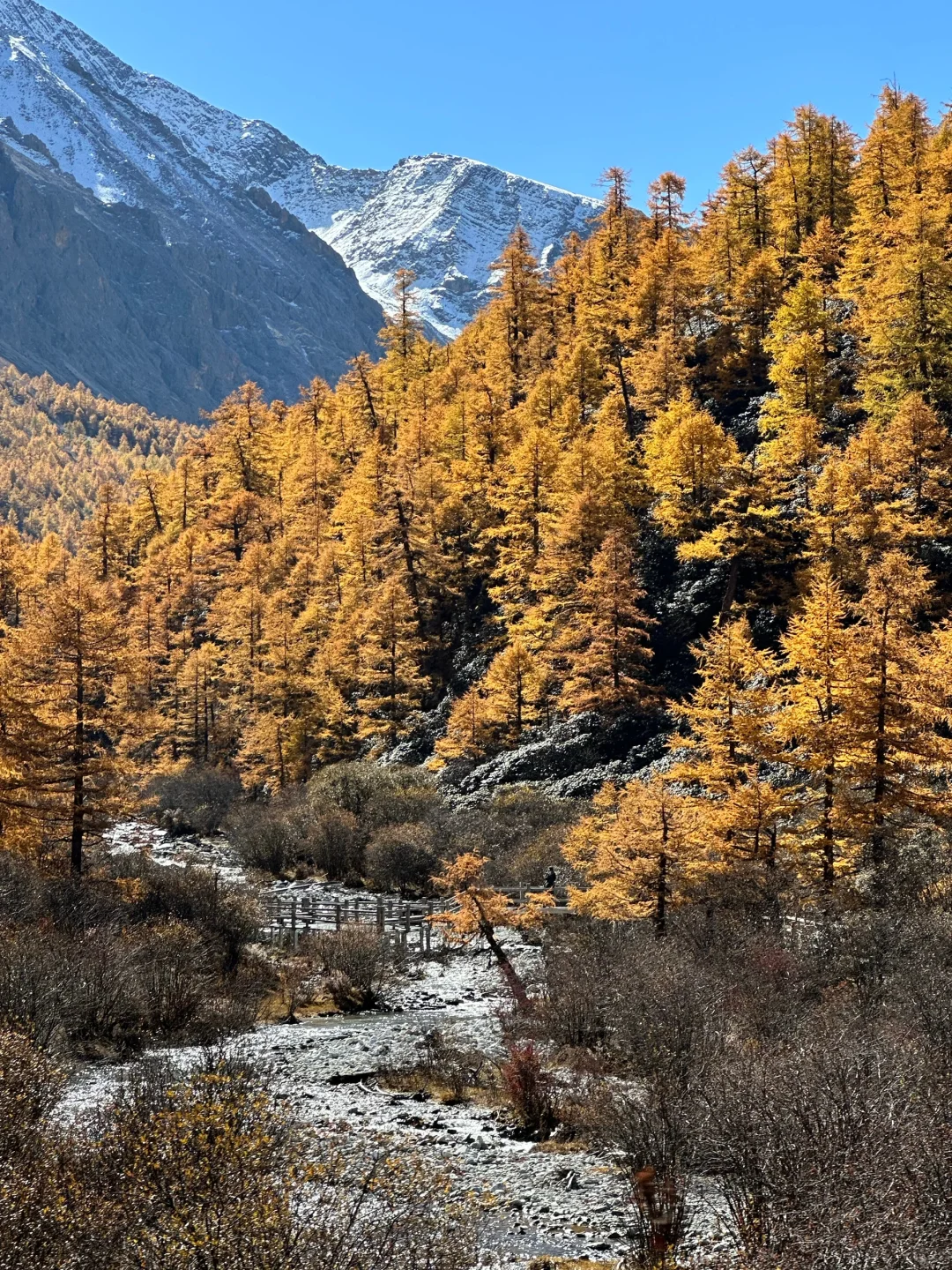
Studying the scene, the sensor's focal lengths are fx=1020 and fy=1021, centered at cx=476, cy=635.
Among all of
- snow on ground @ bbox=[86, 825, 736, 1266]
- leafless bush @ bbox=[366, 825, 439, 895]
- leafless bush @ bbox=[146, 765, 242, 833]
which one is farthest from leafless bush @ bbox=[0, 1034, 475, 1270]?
leafless bush @ bbox=[146, 765, 242, 833]

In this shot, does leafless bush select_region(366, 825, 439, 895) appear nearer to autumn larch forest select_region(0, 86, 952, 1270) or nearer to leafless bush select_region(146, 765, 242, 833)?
autumn larch forest select_region(0, 86, 952, 1270)

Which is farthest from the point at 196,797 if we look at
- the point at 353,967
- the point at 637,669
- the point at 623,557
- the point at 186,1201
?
the point at 186,1201

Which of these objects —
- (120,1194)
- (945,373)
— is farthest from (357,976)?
(945,373)

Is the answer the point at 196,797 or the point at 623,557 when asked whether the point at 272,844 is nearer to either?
the point at 196,797

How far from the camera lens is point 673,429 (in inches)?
1853

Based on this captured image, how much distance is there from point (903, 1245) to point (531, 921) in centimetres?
2127

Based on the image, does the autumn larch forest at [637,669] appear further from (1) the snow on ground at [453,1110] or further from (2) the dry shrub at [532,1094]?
(1) the snow on ground at [453,1110]

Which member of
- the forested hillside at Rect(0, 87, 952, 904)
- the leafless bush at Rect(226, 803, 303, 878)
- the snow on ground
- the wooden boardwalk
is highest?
the forested hillside at Rect(0, 87, 952, 904)

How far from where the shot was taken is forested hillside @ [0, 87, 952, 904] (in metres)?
23.5

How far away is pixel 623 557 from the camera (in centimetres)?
4475

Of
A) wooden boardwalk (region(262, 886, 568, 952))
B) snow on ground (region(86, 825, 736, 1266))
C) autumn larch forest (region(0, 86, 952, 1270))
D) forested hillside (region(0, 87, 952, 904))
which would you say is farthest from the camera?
wooden boardwalk (region(262, 886, 568, 952))

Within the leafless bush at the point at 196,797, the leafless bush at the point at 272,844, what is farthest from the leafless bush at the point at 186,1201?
the leafless bush at the point at 196,797

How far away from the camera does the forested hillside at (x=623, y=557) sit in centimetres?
2350

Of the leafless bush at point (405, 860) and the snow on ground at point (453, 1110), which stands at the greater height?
the leafless bush at point (405, 860)
